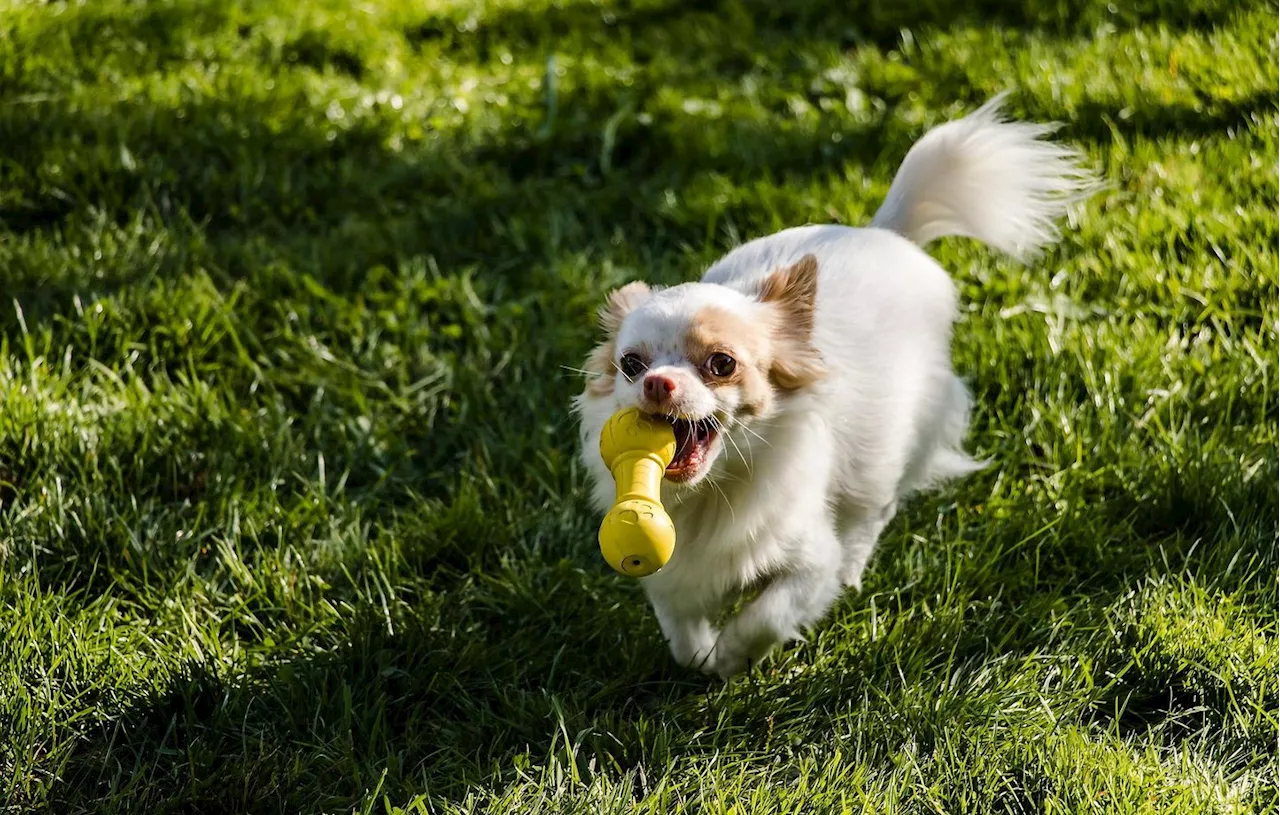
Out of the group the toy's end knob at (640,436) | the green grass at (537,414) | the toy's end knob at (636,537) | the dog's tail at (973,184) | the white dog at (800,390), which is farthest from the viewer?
the dog's tail at (973,184)

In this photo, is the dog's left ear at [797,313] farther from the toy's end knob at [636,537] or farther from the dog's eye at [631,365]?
the toy's end knob at [636,537]

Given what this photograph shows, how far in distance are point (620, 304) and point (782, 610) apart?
0.75 meters

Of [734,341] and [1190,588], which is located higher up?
[734,341]

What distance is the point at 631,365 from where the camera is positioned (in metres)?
2.44

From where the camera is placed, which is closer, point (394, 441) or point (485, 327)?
point (394, 441)

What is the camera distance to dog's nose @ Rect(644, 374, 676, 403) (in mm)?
2240

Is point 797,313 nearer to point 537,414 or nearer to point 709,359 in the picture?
point 709,359

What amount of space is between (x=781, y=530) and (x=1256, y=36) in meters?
3.40

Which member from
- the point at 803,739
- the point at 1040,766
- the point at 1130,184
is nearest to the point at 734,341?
the point at 803,739

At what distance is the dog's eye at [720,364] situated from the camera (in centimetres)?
239

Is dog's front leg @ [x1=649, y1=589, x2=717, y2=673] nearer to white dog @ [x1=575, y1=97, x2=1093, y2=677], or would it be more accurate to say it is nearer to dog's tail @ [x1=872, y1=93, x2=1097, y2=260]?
white dog @ [x1=575, y1=97, x2=1093, y2=677]

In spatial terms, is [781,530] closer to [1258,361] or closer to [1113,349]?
[1113,349]

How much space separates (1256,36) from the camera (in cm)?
474

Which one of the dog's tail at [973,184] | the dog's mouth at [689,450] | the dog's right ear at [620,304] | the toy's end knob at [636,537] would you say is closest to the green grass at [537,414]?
the dog's tail at [973,184]
